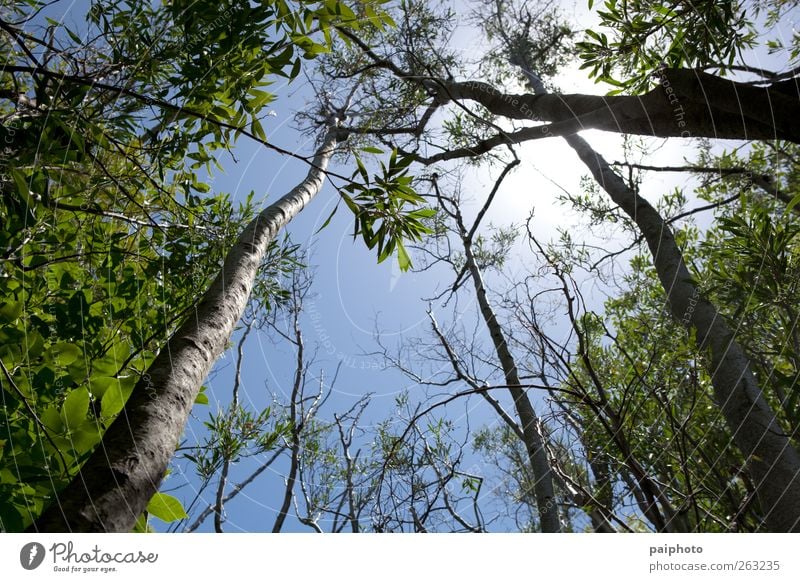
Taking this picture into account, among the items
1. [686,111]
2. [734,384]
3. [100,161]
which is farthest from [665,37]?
[100,161]

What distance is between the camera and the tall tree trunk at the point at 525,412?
167 cm

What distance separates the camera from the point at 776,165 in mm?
1977

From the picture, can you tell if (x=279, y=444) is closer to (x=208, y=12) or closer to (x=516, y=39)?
(x=208, y=12)
